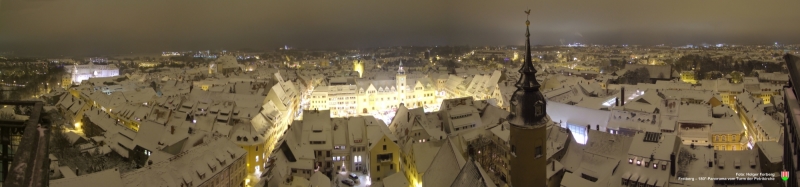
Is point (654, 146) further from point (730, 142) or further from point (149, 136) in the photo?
point (149, 136)

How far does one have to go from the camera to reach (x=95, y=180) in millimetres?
10664

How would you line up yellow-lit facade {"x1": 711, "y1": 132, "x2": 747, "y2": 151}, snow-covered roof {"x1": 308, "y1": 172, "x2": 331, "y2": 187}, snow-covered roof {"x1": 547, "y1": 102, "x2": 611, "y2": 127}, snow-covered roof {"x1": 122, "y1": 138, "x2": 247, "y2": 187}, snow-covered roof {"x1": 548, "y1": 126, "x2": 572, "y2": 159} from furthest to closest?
snow-covered roof {"x1": 547, "y1": 102, "x2": 611, "y2": 127} < yellow-lit facade {"x1": 711, "y1": 132, "x2": 747, "y2": 151} < snow-covered roof {"x1": 548, "y1": 126, "x2": 572, "y2": 159} < snow-covered roof {"x1": 308, "y1": 172, "x2": 331, "y2": 187} < snow-covered roof {"x1": 122, "y1": 138, "x2": 247, "y2": 187}

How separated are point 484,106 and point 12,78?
2112 centimetres

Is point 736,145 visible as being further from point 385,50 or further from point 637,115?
point 385,50

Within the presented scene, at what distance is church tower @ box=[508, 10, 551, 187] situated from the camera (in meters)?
9.59

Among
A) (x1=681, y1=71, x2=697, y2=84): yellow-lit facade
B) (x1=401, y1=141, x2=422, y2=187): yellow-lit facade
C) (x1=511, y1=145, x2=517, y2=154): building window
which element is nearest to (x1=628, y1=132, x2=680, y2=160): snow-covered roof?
(x1=511, y1=145, x2=517, y2=154): building window

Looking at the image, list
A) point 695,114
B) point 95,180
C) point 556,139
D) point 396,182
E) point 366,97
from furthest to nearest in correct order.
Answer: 1. point 366,97
2. point 695,114
3. point 556,139
4. point 396,182
5. point 95,180

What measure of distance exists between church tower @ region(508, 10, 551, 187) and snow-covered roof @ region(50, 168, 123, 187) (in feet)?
29.2

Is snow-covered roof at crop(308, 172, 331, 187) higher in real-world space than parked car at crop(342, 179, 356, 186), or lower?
higher

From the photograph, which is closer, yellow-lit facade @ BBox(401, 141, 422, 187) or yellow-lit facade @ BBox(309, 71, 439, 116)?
yellow-lit facade @ BBox(401, 141, 422, 187)

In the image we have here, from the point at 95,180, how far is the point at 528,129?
376 inches

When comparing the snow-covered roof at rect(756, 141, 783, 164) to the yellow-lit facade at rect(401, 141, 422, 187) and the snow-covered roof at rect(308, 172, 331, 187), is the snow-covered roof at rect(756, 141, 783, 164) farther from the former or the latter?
Answer: the snow-covered roof at rect(308, 172, 331, 187)

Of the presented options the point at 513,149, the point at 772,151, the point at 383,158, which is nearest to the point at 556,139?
the point at 772,151

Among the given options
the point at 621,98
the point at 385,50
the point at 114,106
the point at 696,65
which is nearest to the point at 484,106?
the point at 621,98
